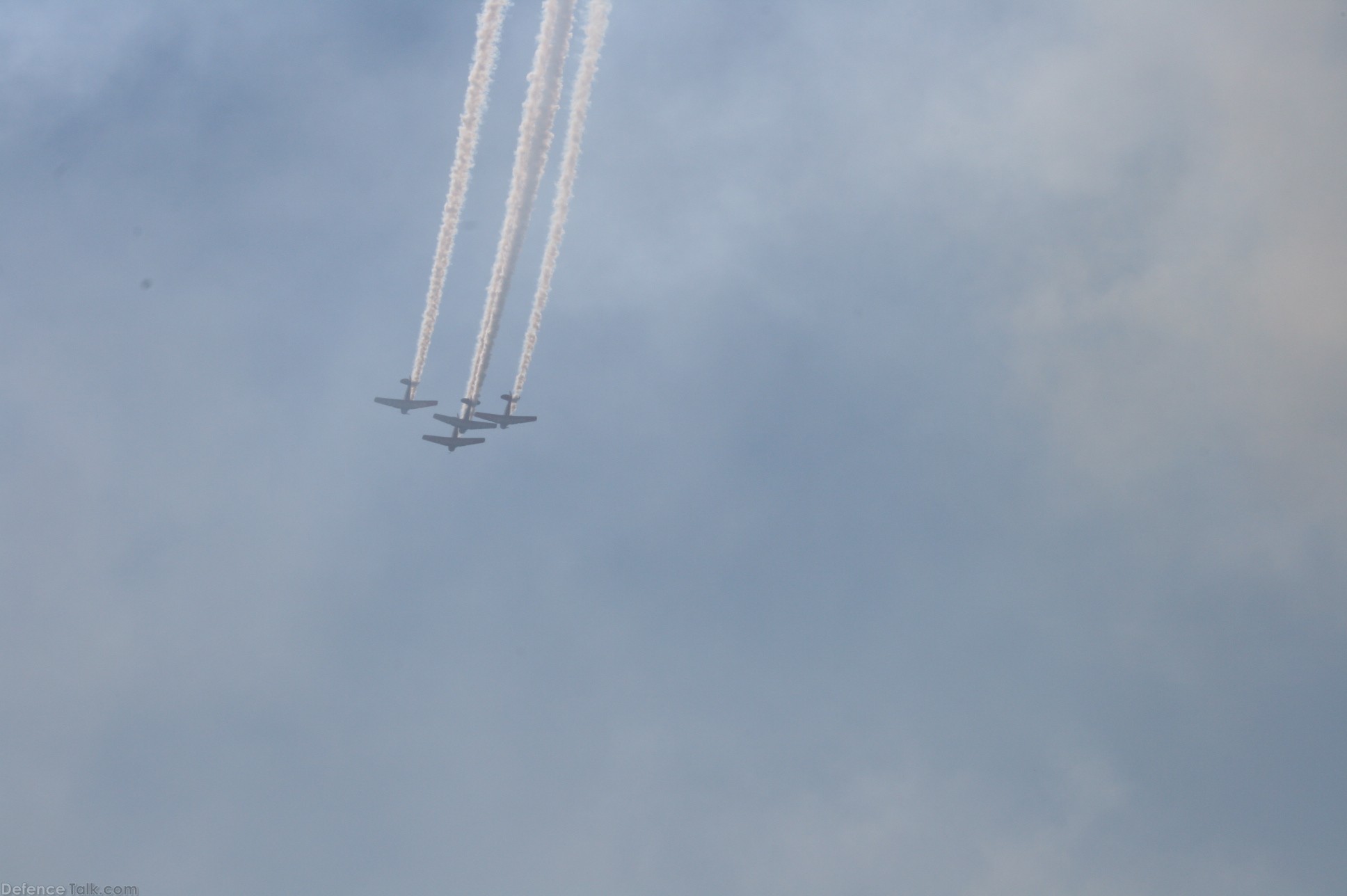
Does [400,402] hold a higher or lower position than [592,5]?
lower

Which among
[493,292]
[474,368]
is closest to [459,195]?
[493,292]

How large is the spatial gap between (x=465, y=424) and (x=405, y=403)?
10.6 feet

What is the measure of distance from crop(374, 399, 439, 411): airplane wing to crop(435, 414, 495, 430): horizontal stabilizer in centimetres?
122

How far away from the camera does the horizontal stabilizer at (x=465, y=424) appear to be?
56188 millimetres

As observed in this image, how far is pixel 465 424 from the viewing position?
56.3 metres

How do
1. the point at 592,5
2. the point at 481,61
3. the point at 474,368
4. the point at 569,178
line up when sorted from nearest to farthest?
the point at 592,5 < the point at 481,61 < the point at 569,178 < the point at 474,368

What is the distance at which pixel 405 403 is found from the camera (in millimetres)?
55000

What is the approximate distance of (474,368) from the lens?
4588cm

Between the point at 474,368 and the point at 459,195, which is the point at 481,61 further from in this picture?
the point at 474,368

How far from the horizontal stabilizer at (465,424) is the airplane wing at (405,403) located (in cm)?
122

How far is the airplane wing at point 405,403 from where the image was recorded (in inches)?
2165

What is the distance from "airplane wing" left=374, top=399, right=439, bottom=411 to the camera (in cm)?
5500

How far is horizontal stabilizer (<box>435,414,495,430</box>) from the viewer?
56.2m

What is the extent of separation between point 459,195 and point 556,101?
6.62 metres
